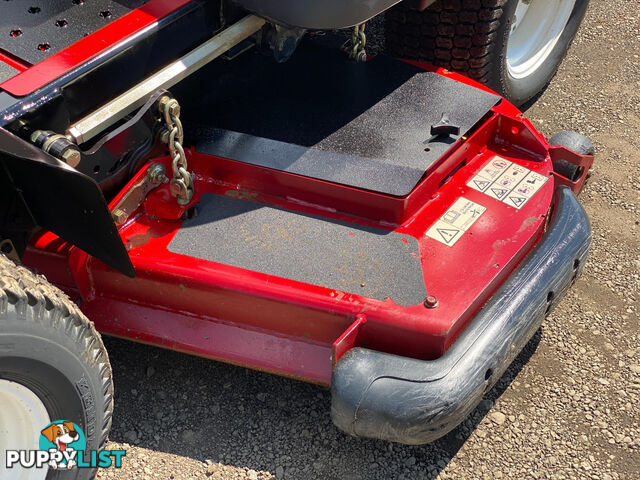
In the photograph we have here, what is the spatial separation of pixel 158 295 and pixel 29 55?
22.8 inches

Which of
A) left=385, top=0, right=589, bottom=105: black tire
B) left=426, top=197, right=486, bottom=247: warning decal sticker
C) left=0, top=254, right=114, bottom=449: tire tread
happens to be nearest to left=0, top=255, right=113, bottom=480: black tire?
left=0, top=254, right=114, bottom=449: tire tread

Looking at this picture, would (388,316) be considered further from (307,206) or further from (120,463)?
(120,463)

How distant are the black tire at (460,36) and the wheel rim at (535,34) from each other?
0.19m

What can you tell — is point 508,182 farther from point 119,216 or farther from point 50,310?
point 50,310

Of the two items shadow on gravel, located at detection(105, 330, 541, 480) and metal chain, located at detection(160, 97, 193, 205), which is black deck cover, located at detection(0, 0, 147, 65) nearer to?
metal chain, located at detection(160, 97, 193, 205)

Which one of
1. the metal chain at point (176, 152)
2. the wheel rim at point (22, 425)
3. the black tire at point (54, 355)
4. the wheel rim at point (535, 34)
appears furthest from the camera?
the wheel rim at point (535, 34)

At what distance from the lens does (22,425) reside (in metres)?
1.48

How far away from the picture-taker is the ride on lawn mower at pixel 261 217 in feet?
4.89

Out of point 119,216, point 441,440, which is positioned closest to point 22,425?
point 119,216

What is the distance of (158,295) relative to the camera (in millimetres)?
1765

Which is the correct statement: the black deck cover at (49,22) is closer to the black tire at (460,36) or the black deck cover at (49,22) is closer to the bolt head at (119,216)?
the bolt head at (119,216)

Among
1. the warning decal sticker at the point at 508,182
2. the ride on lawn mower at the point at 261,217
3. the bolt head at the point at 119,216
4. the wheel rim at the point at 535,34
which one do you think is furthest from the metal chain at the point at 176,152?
the wheel rim at the point at 535,34

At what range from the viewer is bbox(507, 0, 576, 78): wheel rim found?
2.79 metres

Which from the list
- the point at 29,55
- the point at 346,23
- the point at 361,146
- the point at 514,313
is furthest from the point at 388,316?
the point at 29,55
